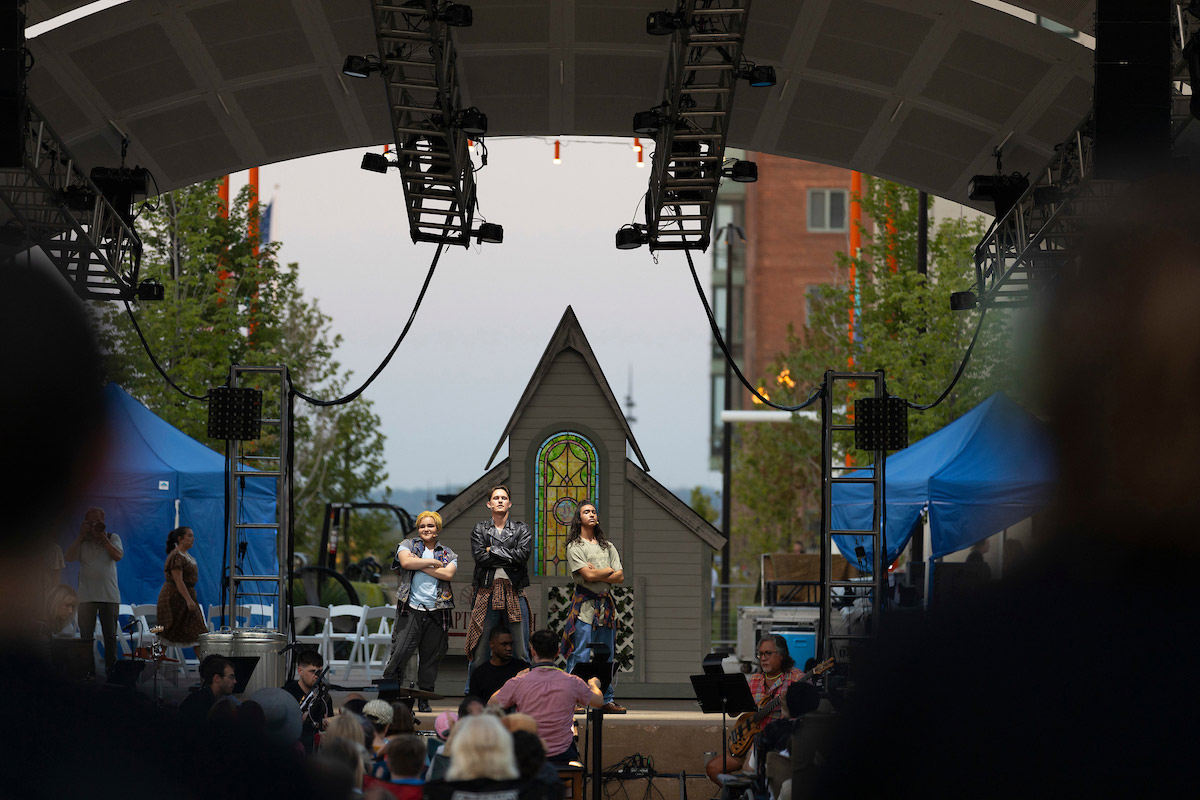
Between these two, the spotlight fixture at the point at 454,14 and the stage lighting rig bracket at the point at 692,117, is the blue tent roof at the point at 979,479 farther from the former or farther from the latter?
the spotlight fixture at the point at 454,14

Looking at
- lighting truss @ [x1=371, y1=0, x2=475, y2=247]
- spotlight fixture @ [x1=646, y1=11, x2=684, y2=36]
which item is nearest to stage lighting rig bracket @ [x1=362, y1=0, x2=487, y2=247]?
lighting truss @ [x1=371, y1=0, x2=475, y2=247]

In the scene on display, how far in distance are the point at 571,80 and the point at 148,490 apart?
809 centimetres

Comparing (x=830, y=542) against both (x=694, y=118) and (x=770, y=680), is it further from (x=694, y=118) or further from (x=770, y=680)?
(x=694, y=118)

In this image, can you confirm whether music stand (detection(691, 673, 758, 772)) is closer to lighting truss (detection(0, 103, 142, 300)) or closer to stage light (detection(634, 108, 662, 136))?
stage light (detection(634, 108, 662, 136))

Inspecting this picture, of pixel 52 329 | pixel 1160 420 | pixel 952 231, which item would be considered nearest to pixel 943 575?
pixel 1160 420

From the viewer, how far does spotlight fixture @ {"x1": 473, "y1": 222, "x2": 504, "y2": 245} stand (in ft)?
55.2

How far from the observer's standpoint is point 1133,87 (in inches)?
409

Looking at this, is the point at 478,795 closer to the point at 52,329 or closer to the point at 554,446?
the point at 52,329

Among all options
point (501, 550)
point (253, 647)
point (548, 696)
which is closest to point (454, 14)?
point (501, 550)

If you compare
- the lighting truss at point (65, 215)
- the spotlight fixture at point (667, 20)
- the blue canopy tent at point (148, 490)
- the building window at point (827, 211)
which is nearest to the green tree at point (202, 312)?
the blue canopy tent at point (148, 490)

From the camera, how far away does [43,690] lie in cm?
971

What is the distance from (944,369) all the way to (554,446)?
13802mm

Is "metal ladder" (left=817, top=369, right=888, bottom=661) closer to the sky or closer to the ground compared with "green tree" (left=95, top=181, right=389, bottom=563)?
closer to the ground

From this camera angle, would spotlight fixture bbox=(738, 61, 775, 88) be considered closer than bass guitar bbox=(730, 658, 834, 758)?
No
